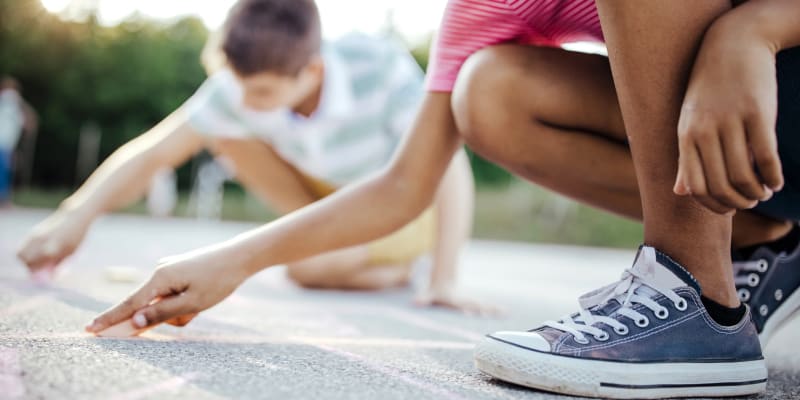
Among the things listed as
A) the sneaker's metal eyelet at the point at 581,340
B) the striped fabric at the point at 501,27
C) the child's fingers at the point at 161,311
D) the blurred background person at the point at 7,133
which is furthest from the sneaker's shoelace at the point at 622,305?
the blurred background person at the point at 7,133

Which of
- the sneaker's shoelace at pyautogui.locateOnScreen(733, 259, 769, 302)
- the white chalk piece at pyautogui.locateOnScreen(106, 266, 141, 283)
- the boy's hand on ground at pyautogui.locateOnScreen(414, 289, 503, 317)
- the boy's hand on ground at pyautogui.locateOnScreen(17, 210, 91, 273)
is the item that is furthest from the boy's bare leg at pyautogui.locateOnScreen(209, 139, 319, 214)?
the sneaker's shoelace at pyautogui.locateOnScreen(733, 259, 769, 302)

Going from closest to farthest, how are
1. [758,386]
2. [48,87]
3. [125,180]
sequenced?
1. [758,386]
2. [125,180]
3. [48,87]

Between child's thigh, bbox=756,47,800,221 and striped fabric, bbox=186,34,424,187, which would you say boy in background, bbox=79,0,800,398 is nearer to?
child's thigh, bbox=756,47,800,221

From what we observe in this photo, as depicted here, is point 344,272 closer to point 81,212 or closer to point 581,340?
point 81,212

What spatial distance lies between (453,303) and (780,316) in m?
1.20

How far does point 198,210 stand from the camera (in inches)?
571

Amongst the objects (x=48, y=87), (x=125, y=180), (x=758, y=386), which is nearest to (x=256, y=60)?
(x=125, y=180)

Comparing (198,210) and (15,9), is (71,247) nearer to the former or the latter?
(198,210)

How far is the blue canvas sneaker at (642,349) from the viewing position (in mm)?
1080

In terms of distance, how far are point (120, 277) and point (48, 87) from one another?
19335 millimetres

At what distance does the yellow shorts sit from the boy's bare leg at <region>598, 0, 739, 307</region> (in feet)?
6.01

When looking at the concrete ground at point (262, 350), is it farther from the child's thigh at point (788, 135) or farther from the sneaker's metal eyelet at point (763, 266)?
the child's thigh at point (788, 135)

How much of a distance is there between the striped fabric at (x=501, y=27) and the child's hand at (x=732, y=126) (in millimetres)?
478

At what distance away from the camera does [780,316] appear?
142 centimetres
